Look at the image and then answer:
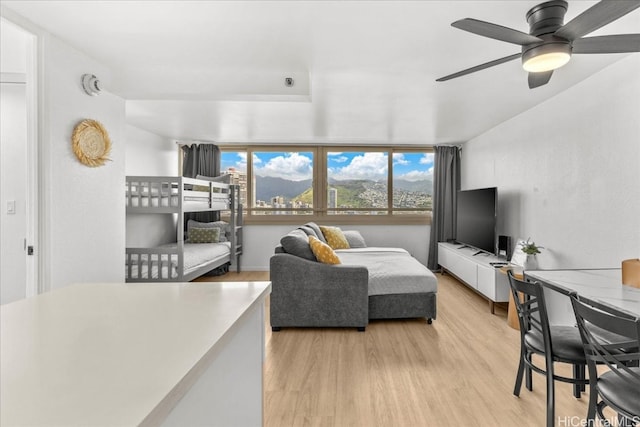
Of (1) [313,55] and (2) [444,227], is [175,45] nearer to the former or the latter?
(1) [313,55]

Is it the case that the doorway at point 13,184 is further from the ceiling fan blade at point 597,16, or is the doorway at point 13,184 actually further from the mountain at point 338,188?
the ceiling fan blade at point 597,16

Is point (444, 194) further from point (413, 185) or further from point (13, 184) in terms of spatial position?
point (13, 184)

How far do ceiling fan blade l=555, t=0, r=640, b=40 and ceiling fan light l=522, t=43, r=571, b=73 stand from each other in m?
0.05

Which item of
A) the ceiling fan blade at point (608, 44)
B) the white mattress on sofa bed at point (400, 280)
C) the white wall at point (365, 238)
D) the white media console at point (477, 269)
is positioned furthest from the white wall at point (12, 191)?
the white media console at point (477, 269)

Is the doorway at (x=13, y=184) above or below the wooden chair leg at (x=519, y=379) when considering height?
above

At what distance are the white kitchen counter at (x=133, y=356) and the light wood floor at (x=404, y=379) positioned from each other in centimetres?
98

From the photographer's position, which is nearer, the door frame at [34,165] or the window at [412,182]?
the door frame at [34,165]

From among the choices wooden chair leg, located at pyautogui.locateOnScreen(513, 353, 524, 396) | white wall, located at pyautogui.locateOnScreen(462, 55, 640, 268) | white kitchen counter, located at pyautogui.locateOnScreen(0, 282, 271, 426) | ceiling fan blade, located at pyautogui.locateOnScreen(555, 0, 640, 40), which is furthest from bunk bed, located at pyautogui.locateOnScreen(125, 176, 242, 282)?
white wall, located at pyautogui.locateOnScreen(462, 55, 640, 268)

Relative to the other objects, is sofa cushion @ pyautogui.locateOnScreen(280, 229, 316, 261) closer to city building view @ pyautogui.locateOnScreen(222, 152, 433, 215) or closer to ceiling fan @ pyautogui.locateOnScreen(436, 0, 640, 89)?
ceiling fan @ pyautogui.locateOnScreen(436, 0, 640, 89)

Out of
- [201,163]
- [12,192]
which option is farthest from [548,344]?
[201,163]

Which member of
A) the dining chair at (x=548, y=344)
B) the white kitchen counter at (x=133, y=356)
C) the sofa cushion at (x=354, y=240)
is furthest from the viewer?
the sofa cushion at (x=354, y=240)

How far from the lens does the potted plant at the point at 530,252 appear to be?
340cm

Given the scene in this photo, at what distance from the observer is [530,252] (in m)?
3.41

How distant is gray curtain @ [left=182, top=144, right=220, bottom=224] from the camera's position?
19.0 ft
